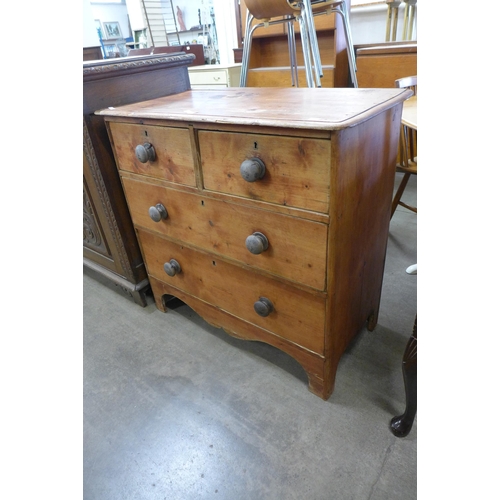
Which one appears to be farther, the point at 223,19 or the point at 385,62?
the point at 223,19

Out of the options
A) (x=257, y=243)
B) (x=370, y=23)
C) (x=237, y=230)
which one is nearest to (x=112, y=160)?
(x=237, y=230)

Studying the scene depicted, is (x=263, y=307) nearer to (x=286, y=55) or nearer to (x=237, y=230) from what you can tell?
(x=237, y=230)

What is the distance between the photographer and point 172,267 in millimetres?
1281

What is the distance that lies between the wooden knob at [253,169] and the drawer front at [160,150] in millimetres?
225

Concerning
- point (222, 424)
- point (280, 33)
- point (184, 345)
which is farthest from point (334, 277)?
point (280, 33)

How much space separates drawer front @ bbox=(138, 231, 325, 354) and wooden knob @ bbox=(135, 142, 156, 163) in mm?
317

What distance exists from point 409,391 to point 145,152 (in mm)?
1000

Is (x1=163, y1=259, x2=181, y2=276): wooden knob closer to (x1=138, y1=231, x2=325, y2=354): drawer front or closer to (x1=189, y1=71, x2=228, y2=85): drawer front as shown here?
(x1=138, y1=231, x2=325, y2=354): drawer front

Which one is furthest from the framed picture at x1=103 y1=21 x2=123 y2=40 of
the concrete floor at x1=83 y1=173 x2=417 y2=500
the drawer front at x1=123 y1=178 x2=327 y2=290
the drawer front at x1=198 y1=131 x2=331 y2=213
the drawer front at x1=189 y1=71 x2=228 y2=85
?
the drawer front at x1=198 y1=131 x2=331 y2=213

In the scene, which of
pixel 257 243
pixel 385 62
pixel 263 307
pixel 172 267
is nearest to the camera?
pixel 257 243

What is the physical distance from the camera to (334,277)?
0.87m

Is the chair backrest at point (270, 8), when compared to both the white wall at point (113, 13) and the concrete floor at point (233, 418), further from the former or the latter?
the white wall at point (113, 13)

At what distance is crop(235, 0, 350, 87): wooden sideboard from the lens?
8.11ft
